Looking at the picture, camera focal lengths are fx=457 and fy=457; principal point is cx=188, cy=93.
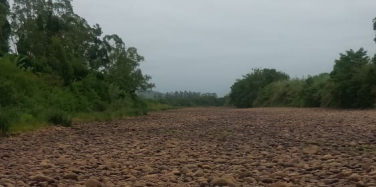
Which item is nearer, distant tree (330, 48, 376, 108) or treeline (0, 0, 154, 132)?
treeline (0, 0, 154, 132)

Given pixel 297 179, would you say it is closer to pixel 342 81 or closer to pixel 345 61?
pixel 342 81

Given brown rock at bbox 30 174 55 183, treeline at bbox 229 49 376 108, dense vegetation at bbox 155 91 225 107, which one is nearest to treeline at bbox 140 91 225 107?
dense vegetation at bbox 155 91 225 107

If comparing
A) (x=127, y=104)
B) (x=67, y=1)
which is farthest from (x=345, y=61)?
(x=67, y=1)

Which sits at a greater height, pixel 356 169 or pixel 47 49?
pixel 47 49

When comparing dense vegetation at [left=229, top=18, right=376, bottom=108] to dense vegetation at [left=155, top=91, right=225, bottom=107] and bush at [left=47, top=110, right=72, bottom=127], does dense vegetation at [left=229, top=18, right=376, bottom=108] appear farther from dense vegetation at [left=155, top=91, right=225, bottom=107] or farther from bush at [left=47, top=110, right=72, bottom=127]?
dense vegetation at [left=155, top=91, right=225, bottom=107]

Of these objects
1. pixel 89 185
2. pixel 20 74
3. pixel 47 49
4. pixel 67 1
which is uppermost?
pixel 67 1

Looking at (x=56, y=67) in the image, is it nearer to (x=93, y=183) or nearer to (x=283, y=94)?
Answer: (x=93, y=183)

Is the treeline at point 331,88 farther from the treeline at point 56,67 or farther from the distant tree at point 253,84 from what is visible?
the treeline at point 56,67

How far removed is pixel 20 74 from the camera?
70.4ft

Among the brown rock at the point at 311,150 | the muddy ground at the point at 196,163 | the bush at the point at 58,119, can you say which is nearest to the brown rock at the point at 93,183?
the muddy ground at the point at 196,163

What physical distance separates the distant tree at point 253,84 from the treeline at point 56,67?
2713 cm

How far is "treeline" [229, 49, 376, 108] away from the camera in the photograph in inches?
1235

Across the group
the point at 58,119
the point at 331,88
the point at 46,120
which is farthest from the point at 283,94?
the point at 46,120

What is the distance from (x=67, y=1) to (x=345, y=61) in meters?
22.7
